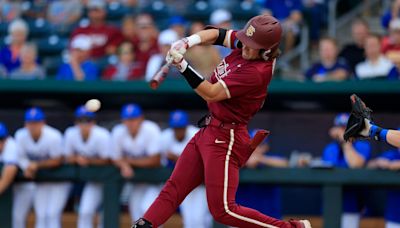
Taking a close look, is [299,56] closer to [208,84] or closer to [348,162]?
[348,162]

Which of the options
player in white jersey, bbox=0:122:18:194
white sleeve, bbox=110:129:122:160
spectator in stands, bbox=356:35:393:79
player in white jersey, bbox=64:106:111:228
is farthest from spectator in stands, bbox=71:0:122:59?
spectator in stands, bbox=356:35:393:79

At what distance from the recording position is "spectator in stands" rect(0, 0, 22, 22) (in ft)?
42.2

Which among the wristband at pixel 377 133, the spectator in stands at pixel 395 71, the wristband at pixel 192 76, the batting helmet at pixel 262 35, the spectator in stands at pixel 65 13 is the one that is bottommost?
the spectator in stands at pixel 65 13

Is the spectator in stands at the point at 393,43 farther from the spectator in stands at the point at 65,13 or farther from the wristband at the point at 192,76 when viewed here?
the spectator in stands at the point at 65,13

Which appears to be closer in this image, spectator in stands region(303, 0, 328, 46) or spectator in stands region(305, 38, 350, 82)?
spectator in stands region(305, 38, 350, 82)

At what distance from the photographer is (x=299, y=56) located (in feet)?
36.4

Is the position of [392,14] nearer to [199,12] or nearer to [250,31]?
[199,12]

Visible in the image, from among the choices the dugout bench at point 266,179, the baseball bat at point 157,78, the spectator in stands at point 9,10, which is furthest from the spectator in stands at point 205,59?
the spectator in stands at point 9,10

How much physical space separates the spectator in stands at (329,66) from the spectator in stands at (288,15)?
1.10 metres

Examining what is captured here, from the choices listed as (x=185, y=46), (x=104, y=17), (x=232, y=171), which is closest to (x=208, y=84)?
(x=185, y=46)

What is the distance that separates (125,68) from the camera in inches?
409

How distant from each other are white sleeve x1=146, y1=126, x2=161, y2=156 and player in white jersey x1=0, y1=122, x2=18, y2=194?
4.37ft

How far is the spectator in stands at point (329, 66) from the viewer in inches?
377

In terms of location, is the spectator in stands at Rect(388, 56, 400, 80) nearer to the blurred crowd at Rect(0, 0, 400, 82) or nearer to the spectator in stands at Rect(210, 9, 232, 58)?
the blurred crowd at Rect(0, 0, 400, 82)
